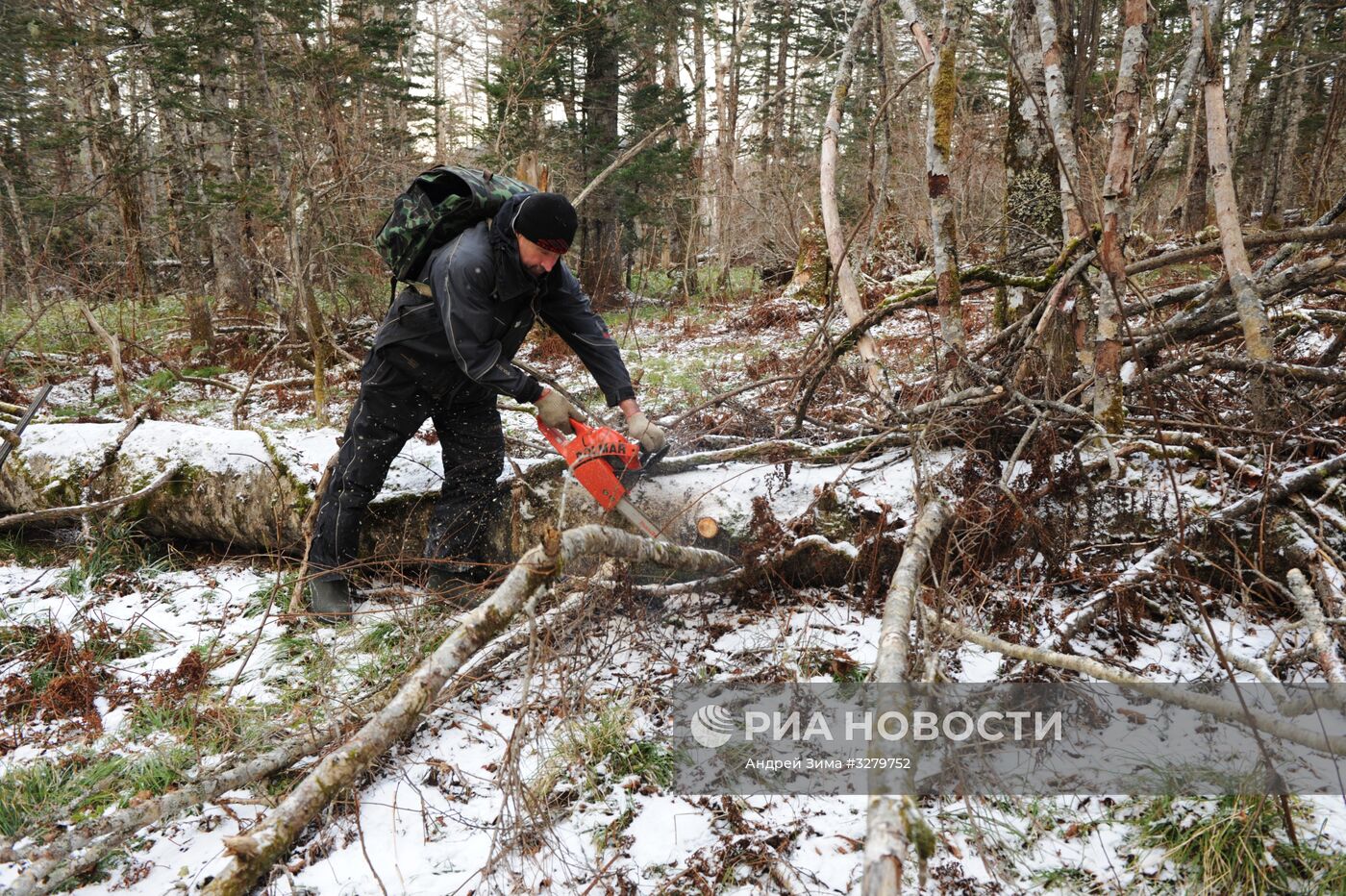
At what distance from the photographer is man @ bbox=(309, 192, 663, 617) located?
3.01 metres

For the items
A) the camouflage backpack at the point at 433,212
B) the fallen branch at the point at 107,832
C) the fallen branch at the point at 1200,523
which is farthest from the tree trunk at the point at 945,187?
the fallen branch at the point at 107,832

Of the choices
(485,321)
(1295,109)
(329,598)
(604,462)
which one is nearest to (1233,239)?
(604,462)

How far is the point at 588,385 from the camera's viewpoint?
721 centimetres

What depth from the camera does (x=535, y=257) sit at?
3.04 m

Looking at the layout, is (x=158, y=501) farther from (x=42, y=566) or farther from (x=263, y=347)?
(x=263, y=347)

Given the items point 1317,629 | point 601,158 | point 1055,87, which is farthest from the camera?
point 601,158

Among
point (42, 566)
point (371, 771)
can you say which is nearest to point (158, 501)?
point (42, 566)

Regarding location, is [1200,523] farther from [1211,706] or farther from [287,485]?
[287,485]

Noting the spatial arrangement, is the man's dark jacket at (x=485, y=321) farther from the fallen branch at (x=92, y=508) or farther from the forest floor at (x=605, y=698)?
the fallen branch at (x=92, y=508)

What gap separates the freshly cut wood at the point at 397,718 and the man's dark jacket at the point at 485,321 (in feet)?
4.43

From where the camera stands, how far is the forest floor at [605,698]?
1952mm

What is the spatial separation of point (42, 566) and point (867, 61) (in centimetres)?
1605

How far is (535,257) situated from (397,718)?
209 cm

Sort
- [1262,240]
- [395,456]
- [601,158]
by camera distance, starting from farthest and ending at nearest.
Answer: [601,158]
[395,456]
[1262,240]
